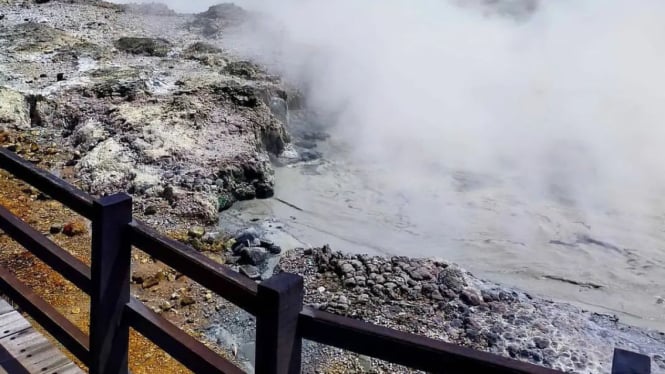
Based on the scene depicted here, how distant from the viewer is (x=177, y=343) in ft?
5.53

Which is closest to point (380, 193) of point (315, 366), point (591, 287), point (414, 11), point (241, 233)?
point (241, 233)

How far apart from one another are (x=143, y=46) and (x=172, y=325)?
29.4 feet

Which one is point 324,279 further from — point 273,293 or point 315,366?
point 273,293

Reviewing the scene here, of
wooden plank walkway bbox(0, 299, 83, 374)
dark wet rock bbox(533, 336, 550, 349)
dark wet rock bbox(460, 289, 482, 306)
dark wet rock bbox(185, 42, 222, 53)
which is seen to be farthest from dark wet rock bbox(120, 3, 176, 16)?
wooden plank walkway bbox(0, 299, 83, 374)

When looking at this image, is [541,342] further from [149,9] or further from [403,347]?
[149,9]

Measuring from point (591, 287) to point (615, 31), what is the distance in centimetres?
815

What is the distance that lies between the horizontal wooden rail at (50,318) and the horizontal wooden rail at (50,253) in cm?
20

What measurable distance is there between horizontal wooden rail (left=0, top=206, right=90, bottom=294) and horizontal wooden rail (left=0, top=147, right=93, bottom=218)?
0.64 ft

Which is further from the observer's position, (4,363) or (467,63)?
(467,63)

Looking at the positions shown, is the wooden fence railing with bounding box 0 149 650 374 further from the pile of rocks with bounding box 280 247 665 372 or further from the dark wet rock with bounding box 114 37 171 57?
the dark wet rock with bounding box 114 37 171 57

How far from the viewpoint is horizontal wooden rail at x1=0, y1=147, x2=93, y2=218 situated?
1869mm

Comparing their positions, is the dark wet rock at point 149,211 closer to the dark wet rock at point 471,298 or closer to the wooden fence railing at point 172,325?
the dark wet rock at point 471,298

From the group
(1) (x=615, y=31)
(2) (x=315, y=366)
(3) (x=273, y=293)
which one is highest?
(1) (x=615, y=31)

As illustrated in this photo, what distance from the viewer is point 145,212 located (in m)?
5.58
